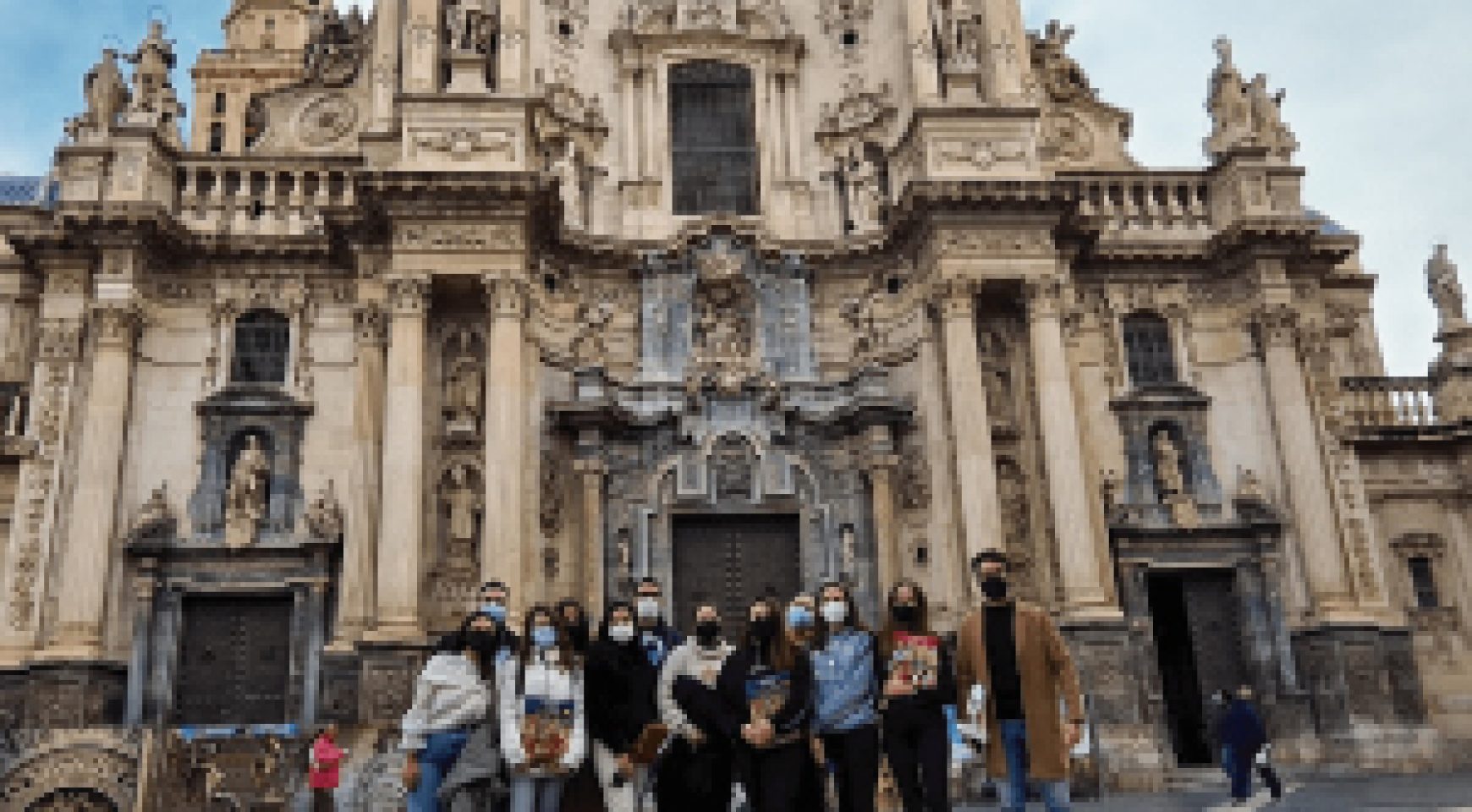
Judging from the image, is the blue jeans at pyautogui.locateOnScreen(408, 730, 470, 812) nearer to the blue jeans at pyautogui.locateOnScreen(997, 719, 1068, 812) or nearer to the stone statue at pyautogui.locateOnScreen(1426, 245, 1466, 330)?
the blue jeans at pyautogui.locateOnScreen(997, 719, 1068, 812)

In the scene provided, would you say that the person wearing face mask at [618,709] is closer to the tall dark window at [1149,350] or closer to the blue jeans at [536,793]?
the blue jeans at [536,793]

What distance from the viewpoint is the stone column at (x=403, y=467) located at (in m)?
17.1

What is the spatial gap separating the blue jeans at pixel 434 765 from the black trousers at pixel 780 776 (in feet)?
6.45

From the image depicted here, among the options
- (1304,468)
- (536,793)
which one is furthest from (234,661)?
(1304,468)

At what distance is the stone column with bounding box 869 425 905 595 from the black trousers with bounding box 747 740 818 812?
1177cm

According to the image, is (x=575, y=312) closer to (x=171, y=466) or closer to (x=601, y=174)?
(x=601, y=174)

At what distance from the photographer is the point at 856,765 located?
7.54m

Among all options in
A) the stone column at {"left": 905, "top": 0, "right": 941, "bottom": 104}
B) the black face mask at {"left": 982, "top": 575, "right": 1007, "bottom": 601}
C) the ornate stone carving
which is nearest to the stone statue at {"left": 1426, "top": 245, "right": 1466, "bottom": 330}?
the ornate stone carving

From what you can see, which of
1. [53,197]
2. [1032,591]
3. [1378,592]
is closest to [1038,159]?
[1032,591]

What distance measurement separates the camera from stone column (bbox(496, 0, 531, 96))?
20359mm

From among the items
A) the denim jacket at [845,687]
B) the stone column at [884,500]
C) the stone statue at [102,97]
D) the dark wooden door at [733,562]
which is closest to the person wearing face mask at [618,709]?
the denim jacket at [845,687]

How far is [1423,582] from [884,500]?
10.7 m

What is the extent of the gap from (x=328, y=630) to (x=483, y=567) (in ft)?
9.53

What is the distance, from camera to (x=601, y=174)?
22.0 metres
